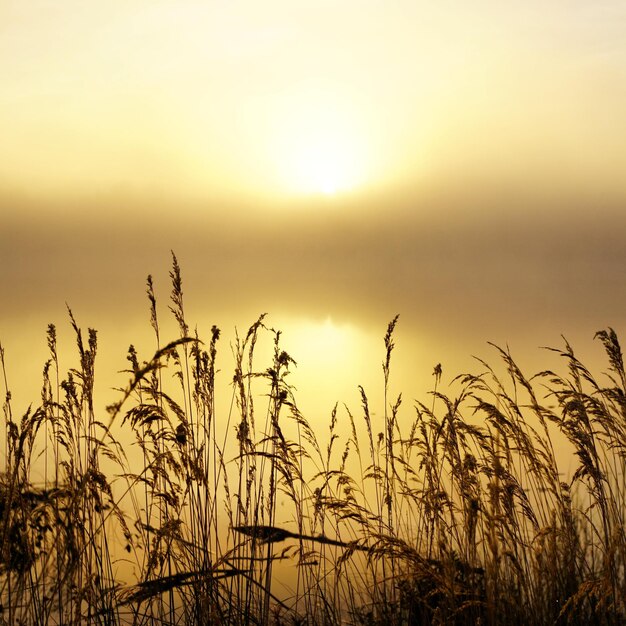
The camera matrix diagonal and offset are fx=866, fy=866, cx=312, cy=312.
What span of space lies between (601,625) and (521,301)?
54.9m

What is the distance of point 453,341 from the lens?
25.4 meters

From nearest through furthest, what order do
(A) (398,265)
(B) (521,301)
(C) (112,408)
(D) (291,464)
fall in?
1. (C) (112,408)
2. (D) (291,464)
3. (B) (521,301)
4. (A) (398,265)

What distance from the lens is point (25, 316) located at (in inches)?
1471

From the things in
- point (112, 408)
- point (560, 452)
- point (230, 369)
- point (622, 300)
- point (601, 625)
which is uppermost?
point (622, 300)

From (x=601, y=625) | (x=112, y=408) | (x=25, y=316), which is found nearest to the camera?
(x=112, y=408)

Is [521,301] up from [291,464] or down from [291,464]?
up

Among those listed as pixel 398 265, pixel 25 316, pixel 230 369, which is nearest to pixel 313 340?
pixel 230 369

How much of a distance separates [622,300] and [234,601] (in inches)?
2274

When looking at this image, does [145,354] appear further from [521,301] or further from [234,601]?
[521,301]

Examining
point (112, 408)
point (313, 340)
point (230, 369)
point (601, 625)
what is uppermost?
point (313, 340)

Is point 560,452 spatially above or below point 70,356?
below

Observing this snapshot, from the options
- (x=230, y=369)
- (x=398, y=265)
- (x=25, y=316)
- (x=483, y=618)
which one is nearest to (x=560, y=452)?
(x=483, y=618)

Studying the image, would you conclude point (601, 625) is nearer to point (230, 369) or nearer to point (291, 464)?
point (291, 464)

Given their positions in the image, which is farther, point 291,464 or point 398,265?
point 398,265
